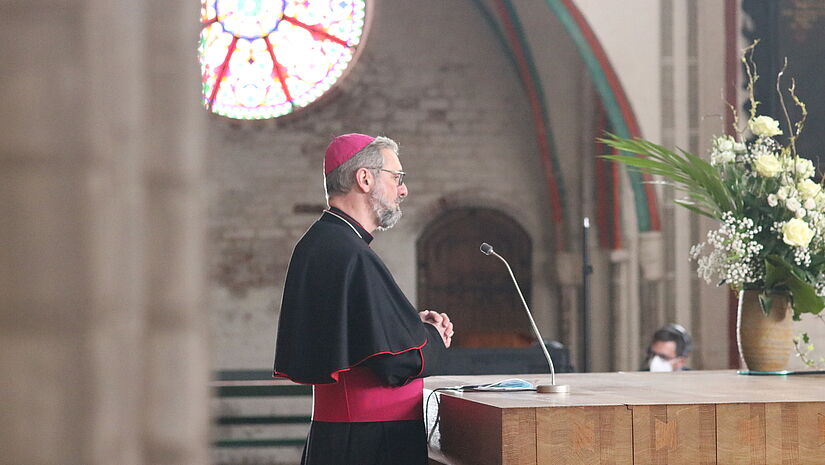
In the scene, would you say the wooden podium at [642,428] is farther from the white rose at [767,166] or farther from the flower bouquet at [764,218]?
the white rose at [767,166]

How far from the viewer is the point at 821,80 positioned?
784cm

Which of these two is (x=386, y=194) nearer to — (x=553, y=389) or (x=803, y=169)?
(x=553, y=389)

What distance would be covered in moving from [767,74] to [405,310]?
578 centimetres

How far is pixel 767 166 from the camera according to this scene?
3.80 m

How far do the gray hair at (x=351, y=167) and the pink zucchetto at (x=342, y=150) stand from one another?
10mm

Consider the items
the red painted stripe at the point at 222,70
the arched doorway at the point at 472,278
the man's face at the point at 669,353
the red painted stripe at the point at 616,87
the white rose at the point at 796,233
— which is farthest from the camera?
the arched doorway at the point at 472,278

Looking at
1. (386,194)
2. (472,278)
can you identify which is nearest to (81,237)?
(386,194)

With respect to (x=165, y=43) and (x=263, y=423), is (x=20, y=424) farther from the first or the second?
(x=263, y=423)

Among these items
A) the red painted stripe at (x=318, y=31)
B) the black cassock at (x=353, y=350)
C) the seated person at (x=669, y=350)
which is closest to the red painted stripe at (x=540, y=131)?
the red painted stripe at (x=318, y=31)

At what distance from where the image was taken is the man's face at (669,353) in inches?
265

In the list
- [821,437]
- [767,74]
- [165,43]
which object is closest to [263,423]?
[767,74]

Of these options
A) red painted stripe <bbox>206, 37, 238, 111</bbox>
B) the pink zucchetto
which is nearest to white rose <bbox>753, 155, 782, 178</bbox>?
the pink zucchetto

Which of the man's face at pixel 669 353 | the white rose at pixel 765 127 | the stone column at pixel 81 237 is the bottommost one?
the man's face at pixel 669 353

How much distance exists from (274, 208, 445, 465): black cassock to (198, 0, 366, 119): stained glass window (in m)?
8.24
